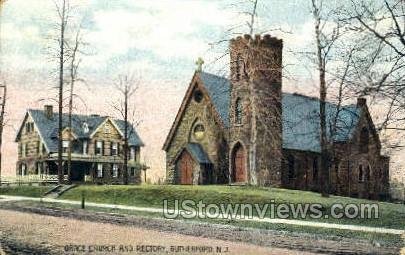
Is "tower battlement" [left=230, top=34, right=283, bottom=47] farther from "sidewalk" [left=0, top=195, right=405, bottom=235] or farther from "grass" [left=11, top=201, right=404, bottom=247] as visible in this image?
"grass" [left=11, top=201, right=404, bottom=247]

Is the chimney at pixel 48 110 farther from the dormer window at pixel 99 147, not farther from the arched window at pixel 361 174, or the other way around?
the arched window at pixel 361 174

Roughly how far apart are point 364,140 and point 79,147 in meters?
7.73

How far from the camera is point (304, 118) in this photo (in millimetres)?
14039

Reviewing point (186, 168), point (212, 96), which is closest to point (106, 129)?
point (212, 96)

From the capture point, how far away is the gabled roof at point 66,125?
13.5 m

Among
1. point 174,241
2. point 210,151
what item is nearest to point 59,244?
point 174,241

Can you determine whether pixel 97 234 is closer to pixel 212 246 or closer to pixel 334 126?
pixel 212 246

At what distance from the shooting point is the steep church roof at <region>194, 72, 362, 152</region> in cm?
1311

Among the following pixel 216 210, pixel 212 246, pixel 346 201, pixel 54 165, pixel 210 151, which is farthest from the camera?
pixel 210 151

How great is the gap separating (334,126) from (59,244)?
20.5 feet

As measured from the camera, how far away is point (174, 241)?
37.3 ft

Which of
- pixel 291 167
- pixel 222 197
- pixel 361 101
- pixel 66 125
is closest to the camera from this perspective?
pixel 361 101

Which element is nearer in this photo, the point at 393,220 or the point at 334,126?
the point at 393,220

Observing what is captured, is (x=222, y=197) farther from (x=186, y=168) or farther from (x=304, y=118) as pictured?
(x=186, y=168)
